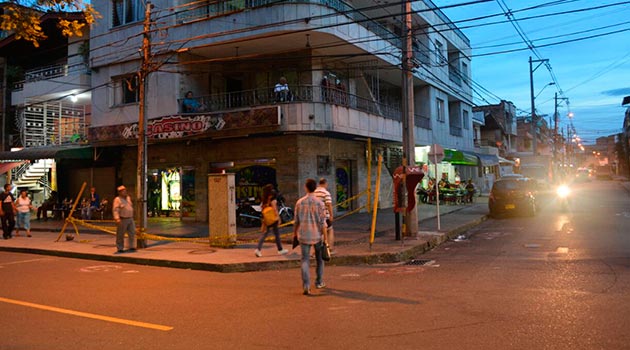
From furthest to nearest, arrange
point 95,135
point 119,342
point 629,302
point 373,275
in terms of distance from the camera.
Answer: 1. point 95,135
2. point 373,275
3. point 629,302
4. point 119,342

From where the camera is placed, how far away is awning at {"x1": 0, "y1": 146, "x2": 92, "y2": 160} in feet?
63.1

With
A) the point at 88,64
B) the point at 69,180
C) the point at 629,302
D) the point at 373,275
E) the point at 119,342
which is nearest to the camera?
the point at 119,342

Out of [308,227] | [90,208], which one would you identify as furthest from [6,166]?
[308,227]

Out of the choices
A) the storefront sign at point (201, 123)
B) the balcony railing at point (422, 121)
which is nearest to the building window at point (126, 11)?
the storefront sign at point (201, 123)

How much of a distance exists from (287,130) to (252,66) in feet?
16.1

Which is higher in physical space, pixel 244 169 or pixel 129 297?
pixel 244 169

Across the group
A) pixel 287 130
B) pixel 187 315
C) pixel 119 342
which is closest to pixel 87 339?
pixel 119 342

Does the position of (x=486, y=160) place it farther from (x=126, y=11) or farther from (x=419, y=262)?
(x=126, y=11)

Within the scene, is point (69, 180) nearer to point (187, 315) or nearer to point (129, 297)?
point (129, 297)

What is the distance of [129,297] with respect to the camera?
7121 mm

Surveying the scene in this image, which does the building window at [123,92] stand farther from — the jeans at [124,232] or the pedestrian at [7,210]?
the jeans at [124,232]

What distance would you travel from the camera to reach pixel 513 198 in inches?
738

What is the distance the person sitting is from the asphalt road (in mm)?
8679

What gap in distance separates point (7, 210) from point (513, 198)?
1874 cm
